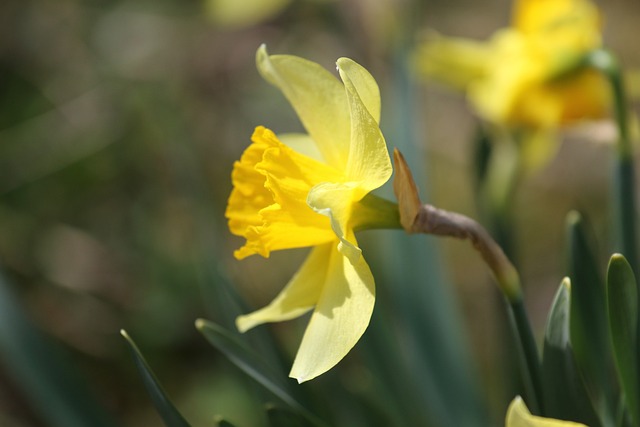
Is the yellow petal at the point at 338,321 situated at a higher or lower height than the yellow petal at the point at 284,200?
lower

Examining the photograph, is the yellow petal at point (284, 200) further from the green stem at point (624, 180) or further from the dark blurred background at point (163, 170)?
the dark blurred background at point (163, 170)

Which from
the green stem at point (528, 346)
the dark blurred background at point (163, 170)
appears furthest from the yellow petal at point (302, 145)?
the dark blurred background at point (163, 170)

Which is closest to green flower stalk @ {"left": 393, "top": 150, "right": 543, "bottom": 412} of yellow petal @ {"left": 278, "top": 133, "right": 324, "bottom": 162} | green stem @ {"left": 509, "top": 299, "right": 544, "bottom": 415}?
green stem @ {"left": 509, "top": 299, "right": 544, "bottom": 415}

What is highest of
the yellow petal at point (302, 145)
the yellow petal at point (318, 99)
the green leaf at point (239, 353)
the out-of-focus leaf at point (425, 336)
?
the yellow petal at point (318, 99)

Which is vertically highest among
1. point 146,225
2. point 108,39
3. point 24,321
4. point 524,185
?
point 108,39

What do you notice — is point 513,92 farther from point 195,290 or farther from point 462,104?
point 462,104

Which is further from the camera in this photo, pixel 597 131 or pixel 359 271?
pixel 597 131

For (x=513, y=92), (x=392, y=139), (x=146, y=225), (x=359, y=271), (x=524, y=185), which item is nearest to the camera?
(x=359, y=271)

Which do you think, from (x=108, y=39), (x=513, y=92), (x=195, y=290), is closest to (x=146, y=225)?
(x=195, y=290)
